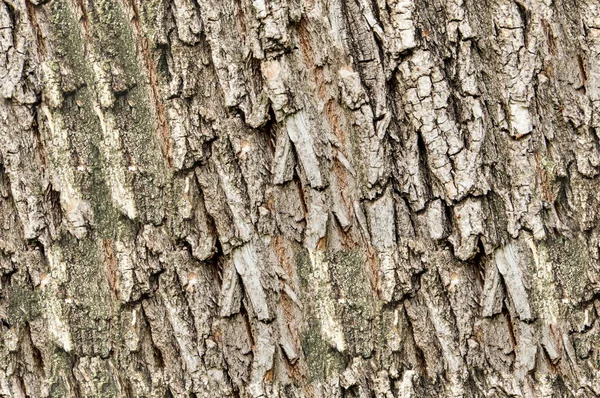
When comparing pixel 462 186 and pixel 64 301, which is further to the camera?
pixel 64 301

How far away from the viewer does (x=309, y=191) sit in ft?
6.00

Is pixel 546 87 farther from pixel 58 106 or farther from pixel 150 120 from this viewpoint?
pixel 58 106

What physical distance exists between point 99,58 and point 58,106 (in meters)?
0.17

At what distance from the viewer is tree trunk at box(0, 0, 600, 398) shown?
179cm

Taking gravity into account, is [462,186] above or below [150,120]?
below

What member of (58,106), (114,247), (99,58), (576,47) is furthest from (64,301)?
(576,47)

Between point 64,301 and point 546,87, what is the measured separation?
4.76 ft

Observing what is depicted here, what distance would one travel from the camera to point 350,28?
1.79m

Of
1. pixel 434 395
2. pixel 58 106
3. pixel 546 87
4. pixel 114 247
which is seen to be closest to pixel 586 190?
pixel 546 87

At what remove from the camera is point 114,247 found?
1.88 meters

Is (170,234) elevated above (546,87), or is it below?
below

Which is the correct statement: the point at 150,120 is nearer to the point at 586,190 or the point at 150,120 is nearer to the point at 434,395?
the point at 434,395

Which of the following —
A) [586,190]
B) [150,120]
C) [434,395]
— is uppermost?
[150,120]

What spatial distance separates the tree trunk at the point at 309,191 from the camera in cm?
179
